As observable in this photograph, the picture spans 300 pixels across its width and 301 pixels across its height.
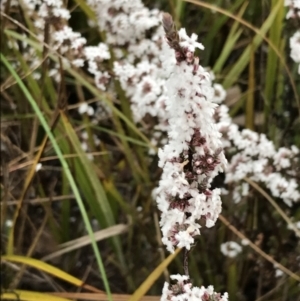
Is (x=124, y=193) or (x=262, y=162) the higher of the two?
(x=262, y=162)

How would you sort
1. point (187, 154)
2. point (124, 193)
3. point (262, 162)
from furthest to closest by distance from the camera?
point (124, 193) < point (262, 162) < point (187, 154)

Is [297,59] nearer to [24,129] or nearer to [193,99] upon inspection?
[193,99]

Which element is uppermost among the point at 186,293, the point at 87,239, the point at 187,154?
the point at 187,154

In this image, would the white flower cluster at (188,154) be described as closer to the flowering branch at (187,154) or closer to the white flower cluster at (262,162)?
the flowering branch at (187,154)

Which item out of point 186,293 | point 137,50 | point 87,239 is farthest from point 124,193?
point 186,293

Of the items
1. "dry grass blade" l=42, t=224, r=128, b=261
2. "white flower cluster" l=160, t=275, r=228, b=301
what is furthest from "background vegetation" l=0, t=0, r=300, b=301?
"white flower cluster" l=160, t=275, r=228, b=301

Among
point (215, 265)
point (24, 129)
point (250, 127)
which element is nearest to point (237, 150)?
point (250, 127)

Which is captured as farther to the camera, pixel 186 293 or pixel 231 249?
pixel 231 249

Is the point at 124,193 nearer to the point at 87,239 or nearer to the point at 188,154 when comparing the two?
the point at 87,239

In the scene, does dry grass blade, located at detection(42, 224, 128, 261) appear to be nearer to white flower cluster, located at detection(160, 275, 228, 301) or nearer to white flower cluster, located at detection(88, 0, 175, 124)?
white flower cluster, located at detection(88, 0, 175, 124)
